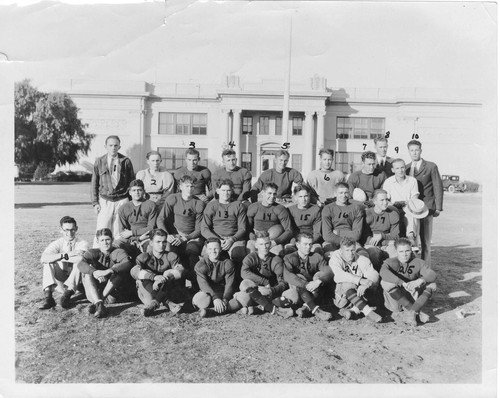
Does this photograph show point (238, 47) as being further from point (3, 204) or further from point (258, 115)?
point (258, 115)

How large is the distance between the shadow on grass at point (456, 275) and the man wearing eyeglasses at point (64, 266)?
374 centimetres

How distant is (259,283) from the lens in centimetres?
423

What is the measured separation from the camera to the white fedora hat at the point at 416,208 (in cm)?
490

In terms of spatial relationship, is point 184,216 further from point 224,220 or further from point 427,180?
point 427,180

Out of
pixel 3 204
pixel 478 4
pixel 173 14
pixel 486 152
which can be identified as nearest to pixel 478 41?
pixel 478 4

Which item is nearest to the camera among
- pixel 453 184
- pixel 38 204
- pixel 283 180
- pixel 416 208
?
pixel 416 208

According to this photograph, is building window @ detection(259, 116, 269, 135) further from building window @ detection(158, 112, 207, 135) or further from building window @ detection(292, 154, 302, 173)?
building window @ detection(158, 112, 207, 135)

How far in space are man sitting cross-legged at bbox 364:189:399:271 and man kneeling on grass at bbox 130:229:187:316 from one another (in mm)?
2038

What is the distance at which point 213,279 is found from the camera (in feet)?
14.1

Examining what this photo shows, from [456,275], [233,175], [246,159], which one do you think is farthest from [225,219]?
[246,159]

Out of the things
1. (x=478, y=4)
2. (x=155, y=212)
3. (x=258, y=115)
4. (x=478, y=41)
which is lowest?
(x=155, y=212)

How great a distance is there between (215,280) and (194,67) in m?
3.46

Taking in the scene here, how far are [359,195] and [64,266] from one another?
338 cm

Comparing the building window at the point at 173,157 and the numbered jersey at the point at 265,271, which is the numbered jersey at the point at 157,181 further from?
the building window at the point at 173,157
